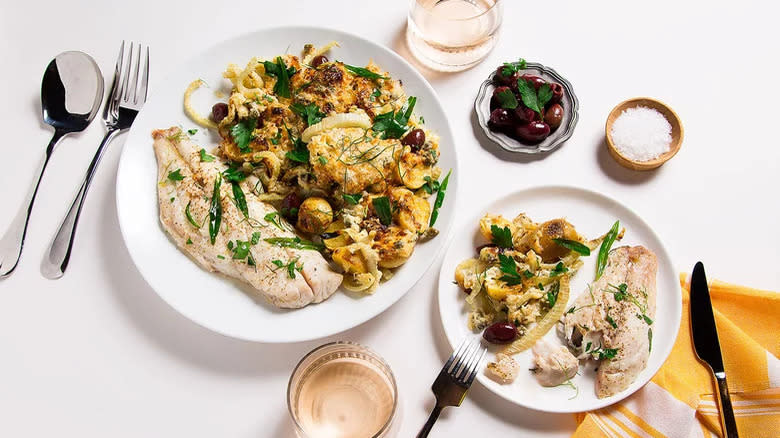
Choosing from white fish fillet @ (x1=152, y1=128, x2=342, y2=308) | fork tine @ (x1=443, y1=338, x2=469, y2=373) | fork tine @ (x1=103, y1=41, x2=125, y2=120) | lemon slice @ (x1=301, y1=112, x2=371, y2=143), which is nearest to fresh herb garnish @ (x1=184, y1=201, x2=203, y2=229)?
white fish fillet @ (x1=152, y1=128, x2=342, y2=308)

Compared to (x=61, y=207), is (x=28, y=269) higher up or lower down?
lower down

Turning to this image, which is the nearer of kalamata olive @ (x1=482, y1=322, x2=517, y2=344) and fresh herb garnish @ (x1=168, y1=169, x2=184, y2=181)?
kalamata olive @ (x1=482, y1=322, x2=517, y2=344)

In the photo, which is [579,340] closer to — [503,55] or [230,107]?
[503,55]

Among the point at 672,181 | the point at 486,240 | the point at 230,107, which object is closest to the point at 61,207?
the point at 230,107

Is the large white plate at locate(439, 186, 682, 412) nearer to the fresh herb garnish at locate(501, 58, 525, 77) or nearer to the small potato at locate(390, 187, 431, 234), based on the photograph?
the small potato at locate(390, 187, 431, 234)

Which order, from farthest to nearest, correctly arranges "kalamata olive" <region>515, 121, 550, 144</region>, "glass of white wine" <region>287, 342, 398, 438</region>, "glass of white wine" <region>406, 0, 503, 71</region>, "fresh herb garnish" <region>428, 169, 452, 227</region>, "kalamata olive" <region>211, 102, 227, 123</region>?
"glass of white wine" <region>406, 0, 503, 71</region>, "kalamata olive" <region>515, 121, 550, 144</region>, "kalamata olive" <region>211, 102, 227, 123</region>, "fresh herb garnish" <region>428, 169, 452, 227</region>, "glass of white wine" <region>287, 342, 398, 438</region>

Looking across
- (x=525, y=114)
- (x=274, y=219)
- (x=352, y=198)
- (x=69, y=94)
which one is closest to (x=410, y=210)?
(x=352, y=198)
